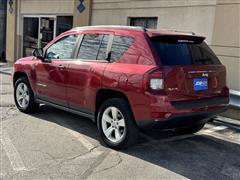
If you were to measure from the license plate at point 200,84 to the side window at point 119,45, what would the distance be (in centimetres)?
105

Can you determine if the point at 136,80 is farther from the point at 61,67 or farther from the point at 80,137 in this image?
the point at 61,67

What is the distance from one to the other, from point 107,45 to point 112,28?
11.2 inches

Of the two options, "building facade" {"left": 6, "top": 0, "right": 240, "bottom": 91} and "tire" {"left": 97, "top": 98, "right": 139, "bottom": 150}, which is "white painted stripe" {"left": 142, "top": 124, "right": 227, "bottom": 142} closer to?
"tire" {"left": 97, "top": 98, "right": 139, "bottom": 150}

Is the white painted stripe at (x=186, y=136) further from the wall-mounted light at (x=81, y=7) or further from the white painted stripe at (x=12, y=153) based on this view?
the wall-mounted light at (x=81, y=7)

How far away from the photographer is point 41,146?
5.43 m

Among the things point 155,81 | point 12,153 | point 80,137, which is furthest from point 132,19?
point 12,153

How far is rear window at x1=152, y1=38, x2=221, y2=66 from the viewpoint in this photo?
16.8 feet

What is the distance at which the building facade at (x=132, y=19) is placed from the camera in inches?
321

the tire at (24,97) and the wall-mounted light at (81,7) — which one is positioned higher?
the wall-mounted light at (81,7)

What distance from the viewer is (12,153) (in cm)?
510

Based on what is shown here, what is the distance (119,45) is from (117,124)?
1143 millimetres

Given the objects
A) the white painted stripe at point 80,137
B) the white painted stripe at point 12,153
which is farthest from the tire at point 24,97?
the white painted stripe at point 12,153

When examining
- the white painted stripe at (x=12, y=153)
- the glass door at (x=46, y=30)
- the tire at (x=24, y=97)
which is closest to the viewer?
the white painted stripe at (x=12, y=153)

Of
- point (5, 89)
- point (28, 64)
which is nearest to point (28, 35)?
point (5, 89)
